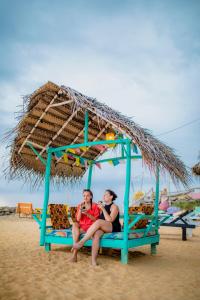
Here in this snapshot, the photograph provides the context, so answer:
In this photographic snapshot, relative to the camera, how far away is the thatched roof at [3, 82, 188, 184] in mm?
6004

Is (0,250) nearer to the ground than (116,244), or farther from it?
nearer to the ground

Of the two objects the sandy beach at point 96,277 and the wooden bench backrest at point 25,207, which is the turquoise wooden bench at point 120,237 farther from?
the wooden bench backrest at point 25,207

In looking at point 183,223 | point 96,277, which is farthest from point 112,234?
point 183,223

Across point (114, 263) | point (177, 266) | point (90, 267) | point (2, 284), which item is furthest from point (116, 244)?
point (2, 284)

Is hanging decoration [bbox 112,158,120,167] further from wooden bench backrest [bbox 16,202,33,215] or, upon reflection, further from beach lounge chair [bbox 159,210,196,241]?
wooden bench backrest [bbox 16,202,33,215]

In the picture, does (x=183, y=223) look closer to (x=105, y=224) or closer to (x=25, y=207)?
(x=105, y=224)

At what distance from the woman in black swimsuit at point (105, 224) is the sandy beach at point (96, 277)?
34cm

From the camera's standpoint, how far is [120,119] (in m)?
6.22

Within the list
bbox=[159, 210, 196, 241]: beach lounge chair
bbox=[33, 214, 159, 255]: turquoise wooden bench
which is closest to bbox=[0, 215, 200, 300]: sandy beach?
bbox=[33, 214, 159, 255]: turquoise wooden bench

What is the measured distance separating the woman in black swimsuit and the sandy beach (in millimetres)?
339

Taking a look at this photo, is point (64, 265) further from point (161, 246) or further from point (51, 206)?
point (161, 246)

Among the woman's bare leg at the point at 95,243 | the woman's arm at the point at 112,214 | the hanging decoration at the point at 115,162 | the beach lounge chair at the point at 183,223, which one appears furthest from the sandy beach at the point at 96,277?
the beach lounge chair at the point at 183,223

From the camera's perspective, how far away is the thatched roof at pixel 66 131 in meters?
6.00

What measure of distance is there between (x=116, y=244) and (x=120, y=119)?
2.50 metres
